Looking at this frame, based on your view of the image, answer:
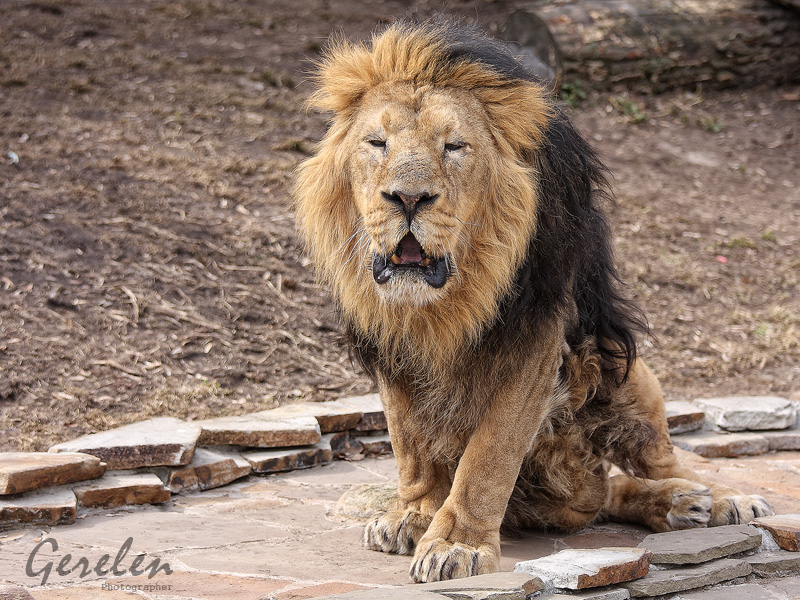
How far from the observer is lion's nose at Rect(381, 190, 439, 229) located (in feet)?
→ 9.22

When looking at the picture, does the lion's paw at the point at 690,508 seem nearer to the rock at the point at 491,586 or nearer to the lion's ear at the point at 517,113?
the rock at the point at 491,586

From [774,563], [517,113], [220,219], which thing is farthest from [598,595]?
[220,219]

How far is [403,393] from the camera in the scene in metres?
3.40

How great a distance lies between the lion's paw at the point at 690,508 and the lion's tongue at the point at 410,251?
5.08 feet

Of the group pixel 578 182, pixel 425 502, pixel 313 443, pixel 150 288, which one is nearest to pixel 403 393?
pixel 425 502

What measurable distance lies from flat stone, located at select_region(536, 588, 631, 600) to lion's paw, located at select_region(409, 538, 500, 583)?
33 centimetres

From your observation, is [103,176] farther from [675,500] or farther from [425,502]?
[675,500]

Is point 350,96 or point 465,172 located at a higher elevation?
point 350,96

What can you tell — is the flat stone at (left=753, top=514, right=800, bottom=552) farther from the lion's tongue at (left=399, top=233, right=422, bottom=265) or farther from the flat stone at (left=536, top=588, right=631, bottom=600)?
the lion's tongue at (left=399, top=233, right=422, bottom=265)

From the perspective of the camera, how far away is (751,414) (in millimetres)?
5367

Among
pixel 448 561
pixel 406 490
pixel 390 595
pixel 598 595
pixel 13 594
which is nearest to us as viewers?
pixel 13 594

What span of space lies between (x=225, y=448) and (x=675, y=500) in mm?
2089

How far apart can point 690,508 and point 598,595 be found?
1010 mm

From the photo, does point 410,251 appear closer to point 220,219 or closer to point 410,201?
point 410,201
